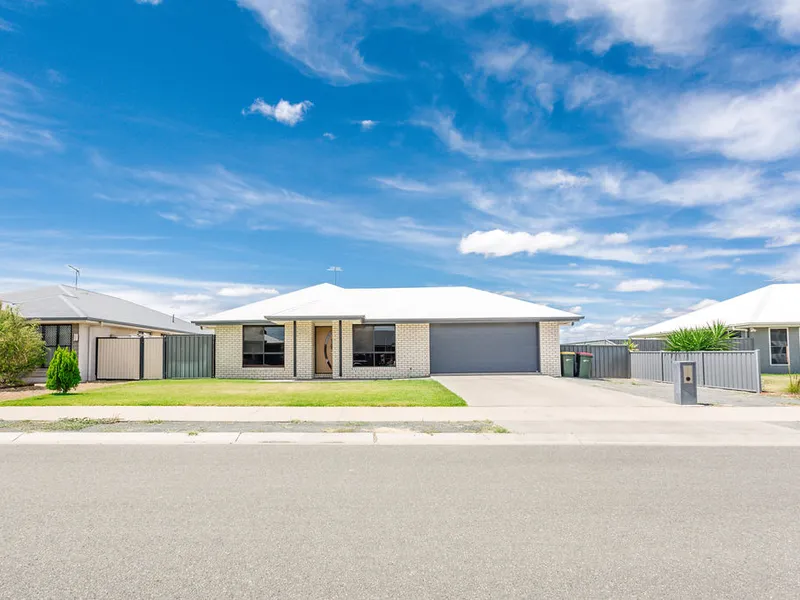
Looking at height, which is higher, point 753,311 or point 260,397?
point 753,311

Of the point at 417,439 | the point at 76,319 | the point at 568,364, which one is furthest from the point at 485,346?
the point at 76,319

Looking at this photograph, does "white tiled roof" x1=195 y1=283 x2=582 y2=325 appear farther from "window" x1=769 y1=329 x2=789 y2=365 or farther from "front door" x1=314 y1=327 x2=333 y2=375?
"window" x1=769 y1=329 x2=789 y2=365

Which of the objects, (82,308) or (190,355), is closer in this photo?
(82,308)

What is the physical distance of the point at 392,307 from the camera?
2600cm

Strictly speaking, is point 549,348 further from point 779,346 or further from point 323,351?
point 779,346

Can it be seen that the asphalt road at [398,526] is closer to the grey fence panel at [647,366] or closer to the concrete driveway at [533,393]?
the concrete driveway at [533,393]

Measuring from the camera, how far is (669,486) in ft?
22.0

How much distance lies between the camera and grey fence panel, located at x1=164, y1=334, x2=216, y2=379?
2458 centimetres

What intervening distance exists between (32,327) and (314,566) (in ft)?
69.1

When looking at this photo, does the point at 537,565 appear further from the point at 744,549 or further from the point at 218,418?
the point at 218,418

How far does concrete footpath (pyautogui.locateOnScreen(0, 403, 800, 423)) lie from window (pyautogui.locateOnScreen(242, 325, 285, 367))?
450 inches

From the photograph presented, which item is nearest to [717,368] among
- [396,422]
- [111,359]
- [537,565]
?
[396,422]

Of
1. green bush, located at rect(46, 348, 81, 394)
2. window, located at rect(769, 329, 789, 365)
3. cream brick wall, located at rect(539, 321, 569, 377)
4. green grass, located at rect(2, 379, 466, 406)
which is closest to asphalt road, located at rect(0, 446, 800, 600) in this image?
green grass, located at rect(2, 379, 466, 406)

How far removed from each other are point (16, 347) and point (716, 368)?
2398cm
